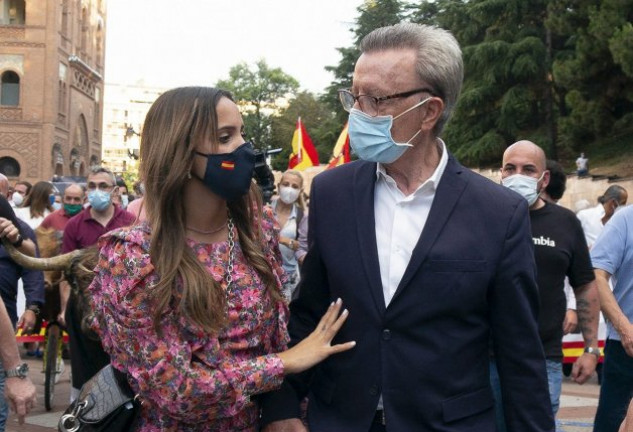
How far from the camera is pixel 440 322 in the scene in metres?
3.05

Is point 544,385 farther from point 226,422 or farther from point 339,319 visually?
point 226,422

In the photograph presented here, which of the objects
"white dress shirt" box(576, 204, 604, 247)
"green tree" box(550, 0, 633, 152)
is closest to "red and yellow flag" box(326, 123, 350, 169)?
"white dress shirt" box(576, 204, 604, 247)

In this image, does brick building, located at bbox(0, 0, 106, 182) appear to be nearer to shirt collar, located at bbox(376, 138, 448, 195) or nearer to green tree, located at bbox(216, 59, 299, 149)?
green tree, located at bbox(216, 59, 299, 149)

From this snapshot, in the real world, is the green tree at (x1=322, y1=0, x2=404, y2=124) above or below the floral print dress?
above

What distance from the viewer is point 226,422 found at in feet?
10.3

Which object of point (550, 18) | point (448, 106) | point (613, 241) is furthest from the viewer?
point (550, 18)

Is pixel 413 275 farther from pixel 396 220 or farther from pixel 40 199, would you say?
pixel 40 199

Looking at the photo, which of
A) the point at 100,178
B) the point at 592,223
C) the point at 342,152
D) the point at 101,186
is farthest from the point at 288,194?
the point at 342,152

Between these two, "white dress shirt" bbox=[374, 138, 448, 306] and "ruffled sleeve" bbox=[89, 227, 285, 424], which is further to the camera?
"white dress shirt" bbox=[374, 138, 448, 306]

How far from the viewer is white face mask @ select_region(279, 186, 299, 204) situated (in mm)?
11062

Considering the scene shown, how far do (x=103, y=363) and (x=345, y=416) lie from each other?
3.22 meters

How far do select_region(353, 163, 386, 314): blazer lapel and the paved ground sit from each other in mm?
5126

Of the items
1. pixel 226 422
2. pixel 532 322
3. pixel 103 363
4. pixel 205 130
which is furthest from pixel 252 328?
pixel 103 363

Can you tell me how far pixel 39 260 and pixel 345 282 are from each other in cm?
306
